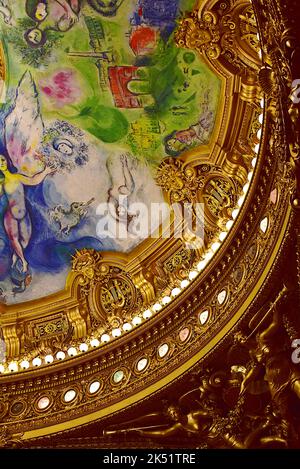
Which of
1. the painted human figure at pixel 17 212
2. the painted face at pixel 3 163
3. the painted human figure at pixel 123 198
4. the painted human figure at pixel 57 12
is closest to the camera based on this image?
the painted human figure at pixel 57 12

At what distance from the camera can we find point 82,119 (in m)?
19.5

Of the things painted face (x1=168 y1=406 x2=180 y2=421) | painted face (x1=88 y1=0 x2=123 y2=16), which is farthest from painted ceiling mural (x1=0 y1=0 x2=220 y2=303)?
painted face (x1=168 y1=406 x2=180 y2=421)

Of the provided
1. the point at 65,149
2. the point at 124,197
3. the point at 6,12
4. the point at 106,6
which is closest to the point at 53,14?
the point at 6,12

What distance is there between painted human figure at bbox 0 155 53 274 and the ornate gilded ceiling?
0.11ft

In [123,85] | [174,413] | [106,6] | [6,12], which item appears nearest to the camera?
[174,413]

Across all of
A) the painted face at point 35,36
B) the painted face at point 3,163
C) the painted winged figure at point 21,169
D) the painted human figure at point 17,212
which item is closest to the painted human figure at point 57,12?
the painted face at point 35,36

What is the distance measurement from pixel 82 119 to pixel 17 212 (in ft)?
9.40

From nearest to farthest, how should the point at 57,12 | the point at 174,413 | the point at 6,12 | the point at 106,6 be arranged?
the point at 174,413 → the point at 106,6 → the point at 57,12 → the point at 6,12

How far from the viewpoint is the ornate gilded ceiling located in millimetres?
15875

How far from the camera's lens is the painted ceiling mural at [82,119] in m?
17.8

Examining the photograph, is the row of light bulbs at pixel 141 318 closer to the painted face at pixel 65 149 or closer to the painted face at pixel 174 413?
the painted face at pixel 174 413

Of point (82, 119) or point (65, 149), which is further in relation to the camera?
point (65, 149)

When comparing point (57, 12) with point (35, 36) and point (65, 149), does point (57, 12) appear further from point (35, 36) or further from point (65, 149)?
point (65, 149)

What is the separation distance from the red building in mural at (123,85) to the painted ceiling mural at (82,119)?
22 millimetres
